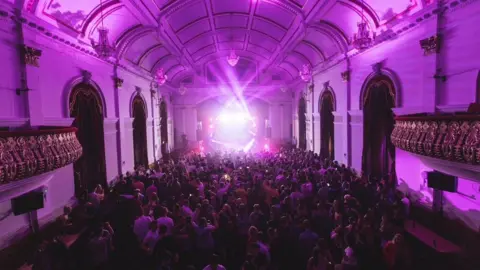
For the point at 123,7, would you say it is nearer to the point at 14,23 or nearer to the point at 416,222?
the point at 14,23

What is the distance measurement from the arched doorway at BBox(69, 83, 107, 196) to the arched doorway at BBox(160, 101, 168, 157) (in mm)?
10038

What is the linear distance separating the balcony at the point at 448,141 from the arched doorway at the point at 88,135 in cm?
941

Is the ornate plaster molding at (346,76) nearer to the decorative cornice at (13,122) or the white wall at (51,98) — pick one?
the white wall at (51,98)

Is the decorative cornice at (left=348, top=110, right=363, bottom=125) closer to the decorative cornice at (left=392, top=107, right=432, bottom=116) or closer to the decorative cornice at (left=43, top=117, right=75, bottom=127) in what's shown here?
the decorative cornice at (left=392, top=107, right=432, bottom=116)

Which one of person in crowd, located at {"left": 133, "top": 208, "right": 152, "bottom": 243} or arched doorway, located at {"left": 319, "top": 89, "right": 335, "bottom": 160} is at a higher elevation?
arched doorway, located at {"left": 319, "top": 89, "right": 335, "bottom": 160}

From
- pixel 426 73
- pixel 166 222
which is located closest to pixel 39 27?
pixel 166 222

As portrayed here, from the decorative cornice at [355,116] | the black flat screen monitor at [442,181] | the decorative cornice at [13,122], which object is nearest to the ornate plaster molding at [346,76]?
the decorative cornice at [355,116]

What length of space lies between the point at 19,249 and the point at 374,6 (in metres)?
11.8

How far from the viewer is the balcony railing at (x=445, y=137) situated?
3.97 m

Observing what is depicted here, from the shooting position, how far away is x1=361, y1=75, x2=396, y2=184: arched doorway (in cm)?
973

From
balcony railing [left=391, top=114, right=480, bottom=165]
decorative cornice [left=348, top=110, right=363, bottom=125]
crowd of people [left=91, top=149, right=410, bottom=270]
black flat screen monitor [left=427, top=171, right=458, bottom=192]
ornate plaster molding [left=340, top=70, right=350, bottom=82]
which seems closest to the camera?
balcony railing [left=391, top=114, right=480, bottom=165]

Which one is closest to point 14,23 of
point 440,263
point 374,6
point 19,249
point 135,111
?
point 19,249

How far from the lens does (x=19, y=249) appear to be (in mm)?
6910

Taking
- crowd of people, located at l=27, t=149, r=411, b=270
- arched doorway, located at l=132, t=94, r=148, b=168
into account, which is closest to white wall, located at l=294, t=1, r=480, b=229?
crowd of people, located at l=27, t=149, r=411, b=270
